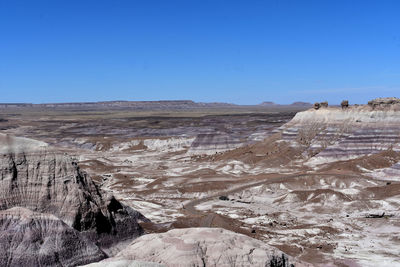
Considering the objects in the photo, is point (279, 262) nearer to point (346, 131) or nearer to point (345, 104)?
point (346, 131)

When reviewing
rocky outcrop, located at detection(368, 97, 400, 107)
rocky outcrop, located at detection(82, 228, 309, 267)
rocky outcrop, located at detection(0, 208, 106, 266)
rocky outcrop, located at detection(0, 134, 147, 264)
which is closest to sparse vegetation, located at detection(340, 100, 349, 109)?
rocky outcrop, located at detection(368, 97, 400, 107)

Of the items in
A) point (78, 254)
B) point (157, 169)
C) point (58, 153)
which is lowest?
point (157, 169)

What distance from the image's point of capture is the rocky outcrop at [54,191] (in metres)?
Result: 22.7

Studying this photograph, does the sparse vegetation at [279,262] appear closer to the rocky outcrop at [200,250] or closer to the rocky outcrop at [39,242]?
the rocky outcrop at [200,250]

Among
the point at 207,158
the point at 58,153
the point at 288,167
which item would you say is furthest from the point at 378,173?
the point at 58,153

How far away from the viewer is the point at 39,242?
1912 centimetres

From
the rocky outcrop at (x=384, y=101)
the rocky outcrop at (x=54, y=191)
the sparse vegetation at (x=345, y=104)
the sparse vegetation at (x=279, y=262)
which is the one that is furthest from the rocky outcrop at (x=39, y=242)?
the sparse vegetation at (x=345, y=104)

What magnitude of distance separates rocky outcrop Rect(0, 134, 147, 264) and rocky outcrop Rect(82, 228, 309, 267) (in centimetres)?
584

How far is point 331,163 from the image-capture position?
224ft

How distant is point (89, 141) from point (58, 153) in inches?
3612

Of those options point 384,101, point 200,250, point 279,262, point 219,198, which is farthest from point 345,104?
point 200,250

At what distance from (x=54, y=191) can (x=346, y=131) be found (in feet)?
213

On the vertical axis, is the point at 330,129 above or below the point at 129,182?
above

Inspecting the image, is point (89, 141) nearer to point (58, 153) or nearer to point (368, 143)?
point (368, 143)
